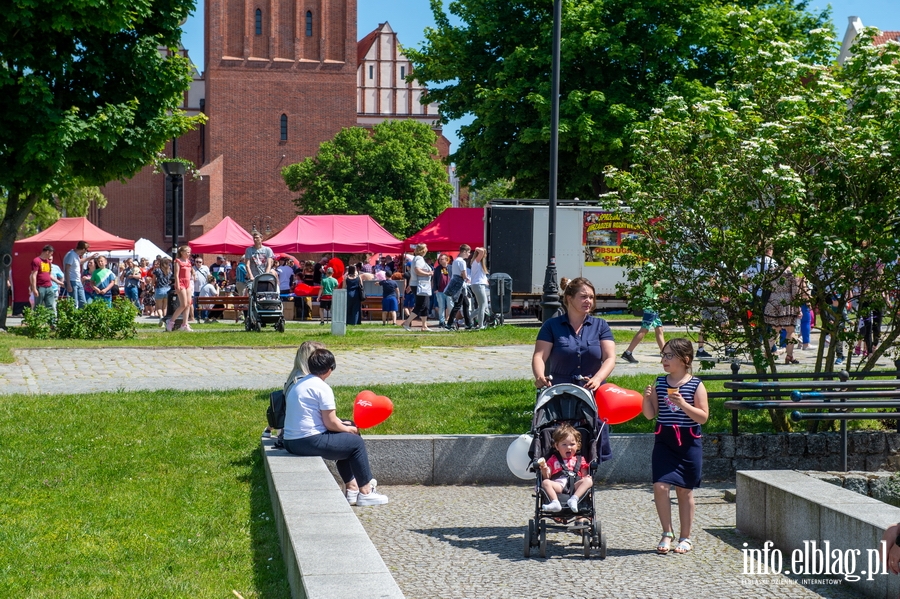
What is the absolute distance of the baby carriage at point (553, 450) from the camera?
6.57 m

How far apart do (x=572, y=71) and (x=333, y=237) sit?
925cm

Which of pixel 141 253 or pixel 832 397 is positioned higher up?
pixel 141 253

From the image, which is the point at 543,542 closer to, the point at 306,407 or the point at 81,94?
the point at 306,407

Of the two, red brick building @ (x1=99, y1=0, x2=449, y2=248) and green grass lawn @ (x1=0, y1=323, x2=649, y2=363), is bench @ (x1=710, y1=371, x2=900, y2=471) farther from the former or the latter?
red brick building @ (x1=99, y1=0, x2=449, y2=248)

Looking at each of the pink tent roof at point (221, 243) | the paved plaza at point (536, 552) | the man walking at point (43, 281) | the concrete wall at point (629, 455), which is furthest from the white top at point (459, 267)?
the paved plaza at point (536, 552)

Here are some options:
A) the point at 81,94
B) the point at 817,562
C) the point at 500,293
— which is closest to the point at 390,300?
the point at 500,293

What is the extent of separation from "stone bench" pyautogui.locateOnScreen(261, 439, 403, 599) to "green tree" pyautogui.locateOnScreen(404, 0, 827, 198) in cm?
2702

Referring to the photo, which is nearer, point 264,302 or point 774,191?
point 774,191

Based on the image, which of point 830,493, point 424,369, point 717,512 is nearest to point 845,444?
point 717,512

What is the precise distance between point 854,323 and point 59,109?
653 inches

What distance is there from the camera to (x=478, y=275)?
23516mm

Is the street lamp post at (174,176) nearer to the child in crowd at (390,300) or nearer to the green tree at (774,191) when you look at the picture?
the child in crowd at (390,300)

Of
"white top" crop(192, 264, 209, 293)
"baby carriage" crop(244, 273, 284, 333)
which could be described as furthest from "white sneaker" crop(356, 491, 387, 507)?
"white top" crop(192, 264, 209, 293)

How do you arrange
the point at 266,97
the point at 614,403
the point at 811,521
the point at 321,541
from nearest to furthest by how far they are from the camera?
the point at 321,541, the point at 811,521, the point at 614,403, the point at 266,97
